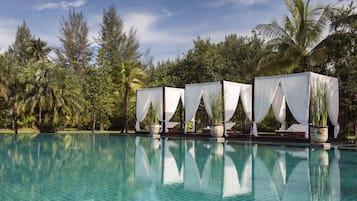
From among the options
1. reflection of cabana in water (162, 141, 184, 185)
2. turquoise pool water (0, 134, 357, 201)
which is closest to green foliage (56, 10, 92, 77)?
turquoise pool water (0, 134, 357, 201)

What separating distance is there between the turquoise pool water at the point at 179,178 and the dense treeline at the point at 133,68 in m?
6.48

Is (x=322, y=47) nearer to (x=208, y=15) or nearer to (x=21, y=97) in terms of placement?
(x=208, y=15)

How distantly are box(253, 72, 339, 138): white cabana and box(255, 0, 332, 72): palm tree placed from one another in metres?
1.32

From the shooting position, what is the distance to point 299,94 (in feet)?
40.7

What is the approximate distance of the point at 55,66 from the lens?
20.1 meters

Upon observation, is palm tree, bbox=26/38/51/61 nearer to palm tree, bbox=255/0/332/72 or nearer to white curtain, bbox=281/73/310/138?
palm tree, bbox=255/0/332/72

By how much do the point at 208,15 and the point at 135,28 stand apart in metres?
14.0

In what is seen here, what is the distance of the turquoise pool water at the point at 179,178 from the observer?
15.2 feet

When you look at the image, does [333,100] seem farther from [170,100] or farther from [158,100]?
[158,100]

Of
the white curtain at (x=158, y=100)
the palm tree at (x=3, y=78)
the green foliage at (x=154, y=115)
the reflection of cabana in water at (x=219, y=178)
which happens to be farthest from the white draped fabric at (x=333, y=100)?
the palm tree at (x=3, y=78)

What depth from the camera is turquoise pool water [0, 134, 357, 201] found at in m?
4.64

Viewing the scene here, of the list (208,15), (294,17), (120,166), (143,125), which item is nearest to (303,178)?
(120,166)

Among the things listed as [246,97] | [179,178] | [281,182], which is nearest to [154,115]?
[246,97]

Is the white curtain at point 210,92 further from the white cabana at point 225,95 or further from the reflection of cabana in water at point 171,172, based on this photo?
the reflection of cabana in water at point 171,172
